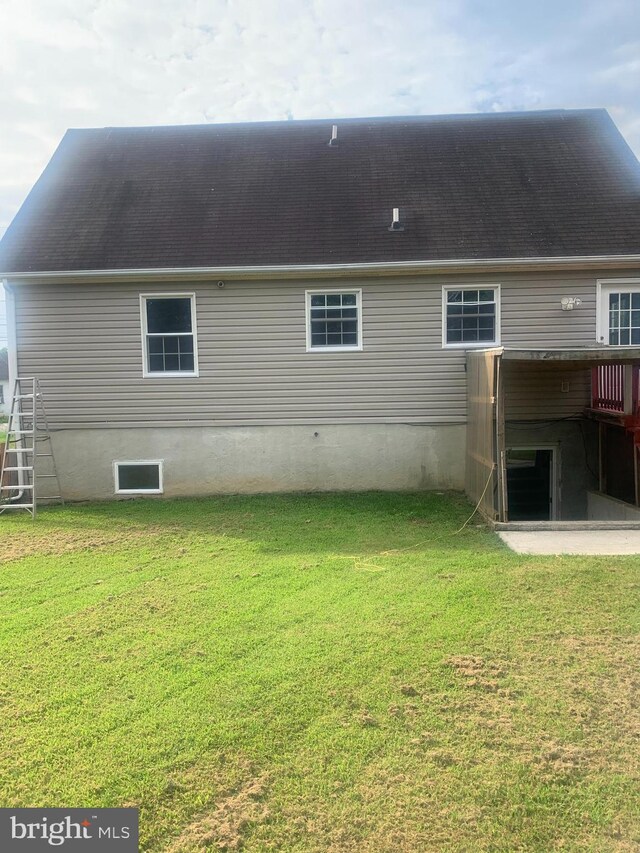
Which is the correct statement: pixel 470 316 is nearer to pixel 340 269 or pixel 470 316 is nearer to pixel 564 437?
pixel 340 269

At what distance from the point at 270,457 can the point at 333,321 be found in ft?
8.71

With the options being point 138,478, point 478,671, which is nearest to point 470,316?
point 138,478

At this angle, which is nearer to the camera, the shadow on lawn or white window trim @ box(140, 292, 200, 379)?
the shadow on lawn

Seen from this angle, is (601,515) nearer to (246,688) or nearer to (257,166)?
(246,688)

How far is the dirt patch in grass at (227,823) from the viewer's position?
2.72 m

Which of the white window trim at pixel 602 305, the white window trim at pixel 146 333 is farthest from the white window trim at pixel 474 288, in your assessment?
the white window trim at pixel 146 333

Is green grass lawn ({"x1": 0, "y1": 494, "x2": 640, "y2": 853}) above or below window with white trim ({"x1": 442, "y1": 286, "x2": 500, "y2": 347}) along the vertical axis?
below

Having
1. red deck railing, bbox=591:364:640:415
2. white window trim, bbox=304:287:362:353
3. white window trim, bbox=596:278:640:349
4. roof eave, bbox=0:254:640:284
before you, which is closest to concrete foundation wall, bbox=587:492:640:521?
red deck railing, bbox=591:364:640:415

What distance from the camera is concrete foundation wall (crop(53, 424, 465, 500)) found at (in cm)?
1080

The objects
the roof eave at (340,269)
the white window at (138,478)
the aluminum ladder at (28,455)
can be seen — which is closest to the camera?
the roof eave at (340,269)

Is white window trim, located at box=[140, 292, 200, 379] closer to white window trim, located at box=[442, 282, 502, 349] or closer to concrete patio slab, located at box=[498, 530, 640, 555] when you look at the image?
white window trim, located at box=[442, 282, 502, 349]

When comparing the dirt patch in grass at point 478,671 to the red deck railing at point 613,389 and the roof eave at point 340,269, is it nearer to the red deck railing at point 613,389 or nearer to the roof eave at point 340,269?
the red deck railing at point 613,389

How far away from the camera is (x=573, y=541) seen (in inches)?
301

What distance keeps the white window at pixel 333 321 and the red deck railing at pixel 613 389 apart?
164 inches
